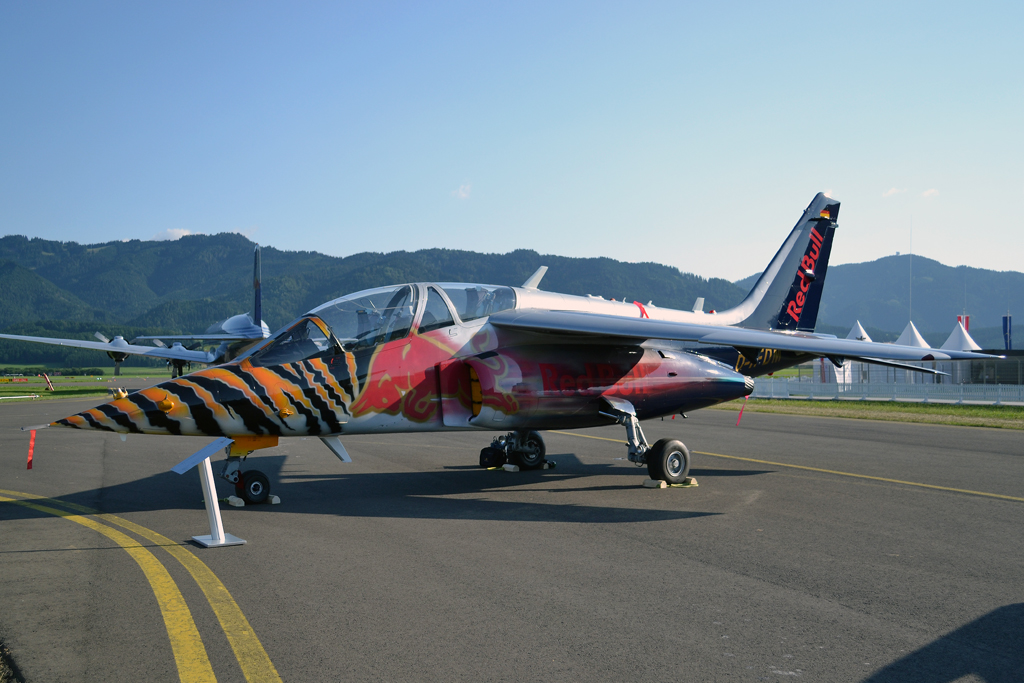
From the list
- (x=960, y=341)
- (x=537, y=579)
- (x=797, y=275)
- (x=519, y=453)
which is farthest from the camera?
(x=960, y=341)

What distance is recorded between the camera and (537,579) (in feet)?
18.0

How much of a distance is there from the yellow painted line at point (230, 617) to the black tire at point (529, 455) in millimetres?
6086

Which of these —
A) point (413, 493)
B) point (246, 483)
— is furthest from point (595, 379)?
point (246, 483)

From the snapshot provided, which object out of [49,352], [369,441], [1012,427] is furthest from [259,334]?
[49,352]

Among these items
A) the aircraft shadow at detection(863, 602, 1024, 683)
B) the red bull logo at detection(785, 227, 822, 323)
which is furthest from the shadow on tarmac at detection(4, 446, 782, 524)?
the red bull logo at detection(785, 227, 822, 323)

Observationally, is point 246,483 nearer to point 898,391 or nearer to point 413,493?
point 413,493

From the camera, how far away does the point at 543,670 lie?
373 centimetres

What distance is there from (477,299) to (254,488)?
411 centimetres

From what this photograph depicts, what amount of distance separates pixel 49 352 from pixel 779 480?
203852 mm

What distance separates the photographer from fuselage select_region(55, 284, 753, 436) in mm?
7730

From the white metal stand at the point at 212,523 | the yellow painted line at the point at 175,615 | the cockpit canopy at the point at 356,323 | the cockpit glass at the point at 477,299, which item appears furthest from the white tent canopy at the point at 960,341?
the yellow painted line at the point at 175,615

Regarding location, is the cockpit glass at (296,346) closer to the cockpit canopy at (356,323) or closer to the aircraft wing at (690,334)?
the cockpit canopy at (356,323)

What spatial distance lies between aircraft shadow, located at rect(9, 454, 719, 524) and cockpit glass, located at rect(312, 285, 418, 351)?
2208 mm

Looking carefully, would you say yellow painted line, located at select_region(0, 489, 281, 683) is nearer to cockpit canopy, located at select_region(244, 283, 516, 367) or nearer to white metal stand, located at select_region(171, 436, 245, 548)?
white metal stand, located at select_region(171, 436, 245, 548)
